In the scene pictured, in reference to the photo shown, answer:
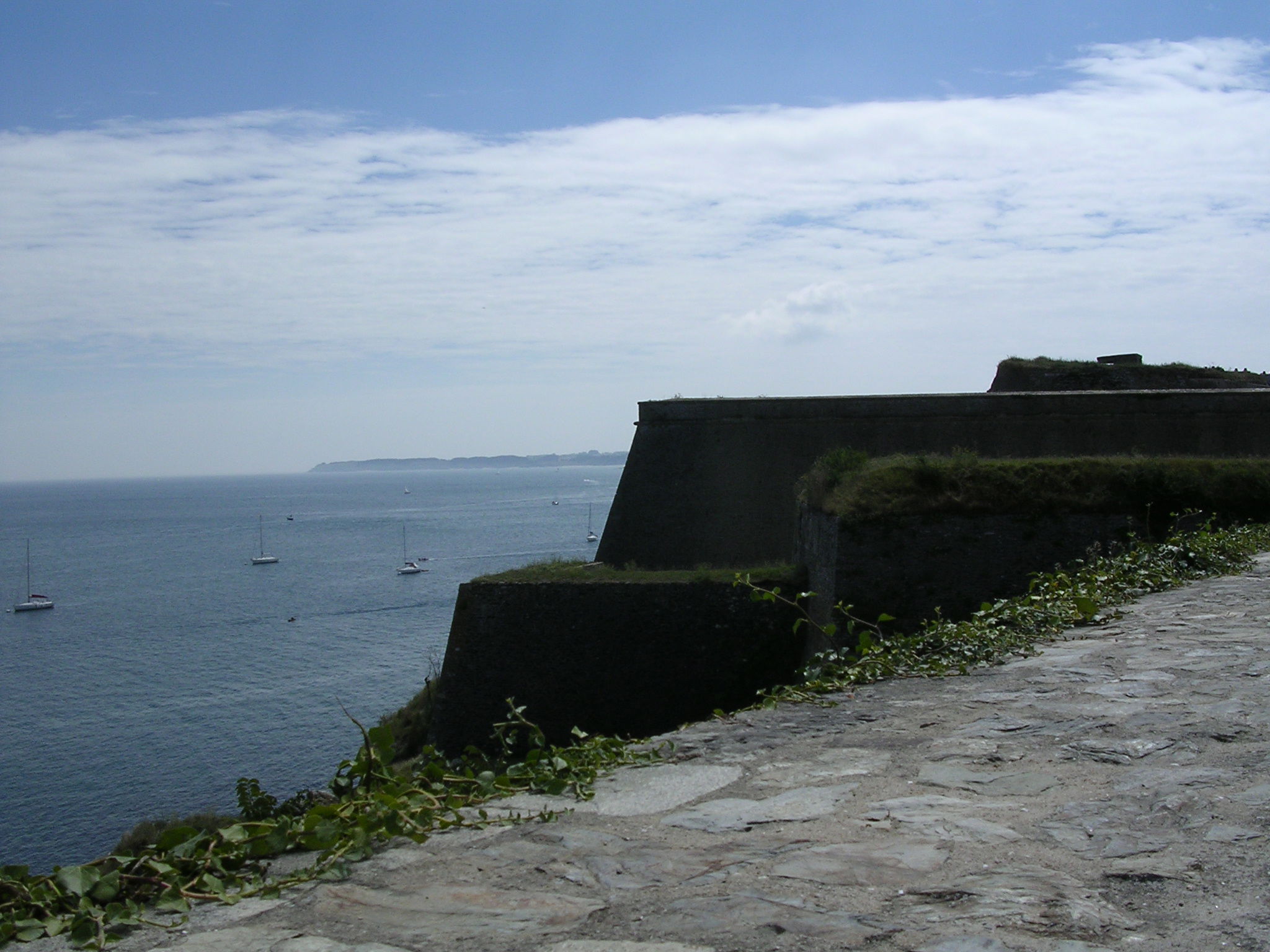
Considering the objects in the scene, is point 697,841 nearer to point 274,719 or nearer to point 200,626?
point 274,719

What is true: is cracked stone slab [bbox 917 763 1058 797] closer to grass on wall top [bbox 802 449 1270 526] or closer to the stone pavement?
the stone pavement

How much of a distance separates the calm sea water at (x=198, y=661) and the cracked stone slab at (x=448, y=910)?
14636mm

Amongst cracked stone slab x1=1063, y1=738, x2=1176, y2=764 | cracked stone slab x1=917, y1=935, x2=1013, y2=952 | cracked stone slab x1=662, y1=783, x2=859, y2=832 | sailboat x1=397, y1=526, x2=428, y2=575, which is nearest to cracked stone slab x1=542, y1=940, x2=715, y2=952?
cracked stone slab x1=917, y1=935, x2=1013, y2=952

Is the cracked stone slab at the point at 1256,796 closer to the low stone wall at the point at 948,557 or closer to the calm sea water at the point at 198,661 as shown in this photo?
the low stone wall at the point at 948,557

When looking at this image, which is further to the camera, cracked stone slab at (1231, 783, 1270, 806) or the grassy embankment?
the grassy embankment

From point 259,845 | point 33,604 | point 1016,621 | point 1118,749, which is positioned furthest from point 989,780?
point 33,604

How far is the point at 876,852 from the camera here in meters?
2.74

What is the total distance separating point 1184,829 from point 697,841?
1.29 m

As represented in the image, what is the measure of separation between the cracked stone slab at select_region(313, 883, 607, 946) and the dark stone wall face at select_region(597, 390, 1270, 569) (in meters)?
14.9

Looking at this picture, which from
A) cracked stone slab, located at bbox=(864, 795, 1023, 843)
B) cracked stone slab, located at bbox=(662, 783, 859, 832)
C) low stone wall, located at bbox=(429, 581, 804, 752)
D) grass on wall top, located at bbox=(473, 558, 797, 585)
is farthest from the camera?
grass on wall top, located at bbox=(473, 558, 797, 585)

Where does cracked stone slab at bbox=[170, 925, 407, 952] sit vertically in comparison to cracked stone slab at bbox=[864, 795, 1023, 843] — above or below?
above

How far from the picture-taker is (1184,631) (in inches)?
226

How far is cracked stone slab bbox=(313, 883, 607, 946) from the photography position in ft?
7.49

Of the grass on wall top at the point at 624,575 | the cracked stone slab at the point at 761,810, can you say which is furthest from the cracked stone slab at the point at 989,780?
the grass on wall top at the point at 624,575
